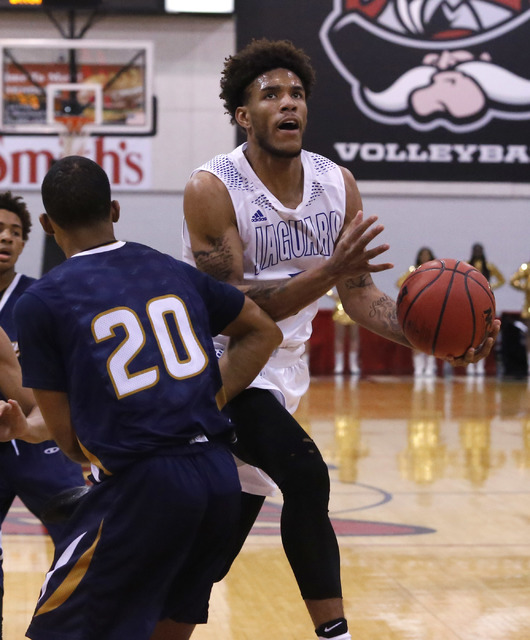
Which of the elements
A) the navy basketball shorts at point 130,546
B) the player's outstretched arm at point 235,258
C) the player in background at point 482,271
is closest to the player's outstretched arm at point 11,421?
the navy basketball shorts at point 130,546

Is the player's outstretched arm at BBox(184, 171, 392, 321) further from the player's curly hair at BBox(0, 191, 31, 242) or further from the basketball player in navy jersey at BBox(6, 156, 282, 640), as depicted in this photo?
the player's curly hair at BBox(0, 191, 31, 242)

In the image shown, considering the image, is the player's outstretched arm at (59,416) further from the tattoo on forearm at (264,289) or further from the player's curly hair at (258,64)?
the player's curly hair at (258,64)

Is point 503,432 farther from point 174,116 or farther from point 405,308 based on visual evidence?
point 174,116

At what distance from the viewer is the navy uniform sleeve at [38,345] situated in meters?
2.56

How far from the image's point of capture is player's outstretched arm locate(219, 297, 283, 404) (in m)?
2.93

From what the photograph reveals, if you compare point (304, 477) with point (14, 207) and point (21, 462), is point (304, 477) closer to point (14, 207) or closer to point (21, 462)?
point (21, 462)

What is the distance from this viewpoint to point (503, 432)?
9555 millimetres

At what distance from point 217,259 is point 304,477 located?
83 cm

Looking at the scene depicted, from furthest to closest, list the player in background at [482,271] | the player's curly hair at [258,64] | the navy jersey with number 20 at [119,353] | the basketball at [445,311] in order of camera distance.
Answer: the player in background at [482,271]
the player's curly hair at [258,64]
the basketball at [445,311]
the navy jersey with number 20 at [119,353]

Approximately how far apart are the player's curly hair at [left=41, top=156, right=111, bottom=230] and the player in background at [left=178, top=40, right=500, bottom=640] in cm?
83

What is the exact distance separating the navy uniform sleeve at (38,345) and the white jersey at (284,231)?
1106 millimetres

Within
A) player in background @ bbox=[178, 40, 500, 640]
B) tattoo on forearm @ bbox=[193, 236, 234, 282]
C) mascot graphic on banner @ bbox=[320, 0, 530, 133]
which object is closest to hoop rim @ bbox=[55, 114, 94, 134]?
mascot graphic on banner @ bbox=[320, 0, 530, 133]

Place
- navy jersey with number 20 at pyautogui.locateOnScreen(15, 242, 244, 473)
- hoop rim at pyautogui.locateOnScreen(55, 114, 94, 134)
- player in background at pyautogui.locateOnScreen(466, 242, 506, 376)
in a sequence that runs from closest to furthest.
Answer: navy jersey with number 20 at pyautogui.locateOnScreen(15, 242, 244, 473)
hoop rim at pyautogui.locateOnScreen(55, 114, 94, 134)
player in background at pyautogui.locateOnScreen(466, 242, 506, 376)

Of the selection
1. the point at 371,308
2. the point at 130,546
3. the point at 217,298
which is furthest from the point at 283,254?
the point at 130,546
